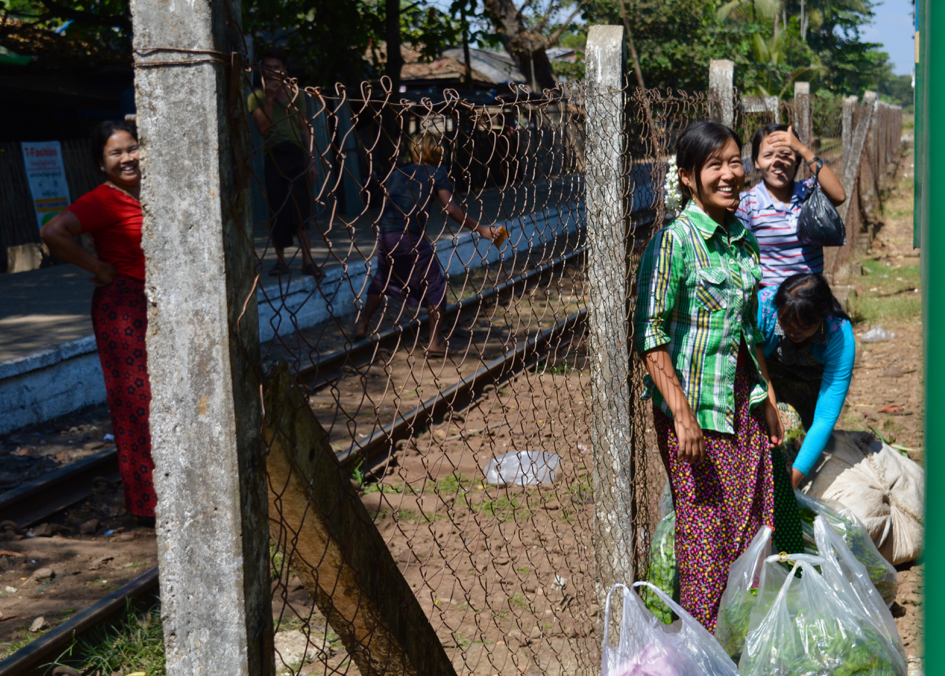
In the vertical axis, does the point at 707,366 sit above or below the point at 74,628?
above

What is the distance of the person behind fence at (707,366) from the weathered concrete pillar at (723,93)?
6.72 ft

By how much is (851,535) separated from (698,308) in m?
1.17

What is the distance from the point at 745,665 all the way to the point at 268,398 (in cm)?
205

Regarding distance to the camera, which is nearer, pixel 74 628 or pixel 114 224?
pixel 74 628

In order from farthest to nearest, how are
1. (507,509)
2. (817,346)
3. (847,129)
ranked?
1. (847,129)
2. (507,509)
3. (817,346)

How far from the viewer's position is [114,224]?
13.4 feet

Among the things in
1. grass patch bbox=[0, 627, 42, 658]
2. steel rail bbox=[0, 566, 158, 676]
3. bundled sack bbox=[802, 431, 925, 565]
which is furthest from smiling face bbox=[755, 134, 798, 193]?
grass patch bbox=[0, 627, 42, 658]

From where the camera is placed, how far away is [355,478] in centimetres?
527

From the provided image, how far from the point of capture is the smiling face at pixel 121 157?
3.96m

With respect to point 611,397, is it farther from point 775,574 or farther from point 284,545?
point 284,545

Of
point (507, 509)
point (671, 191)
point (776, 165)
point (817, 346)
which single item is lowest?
point (507, 509)

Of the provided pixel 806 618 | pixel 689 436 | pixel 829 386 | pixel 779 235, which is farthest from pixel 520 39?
pixel 806 618

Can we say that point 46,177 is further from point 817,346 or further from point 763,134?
point 817,346

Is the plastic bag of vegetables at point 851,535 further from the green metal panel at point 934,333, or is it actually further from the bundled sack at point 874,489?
the green metal panel at point 934,333
